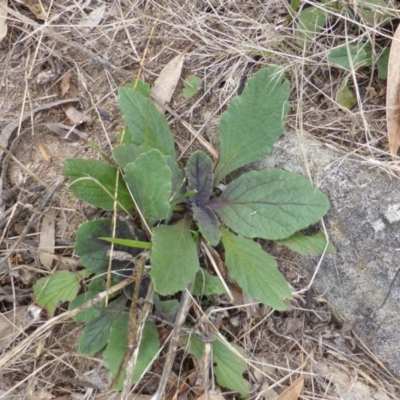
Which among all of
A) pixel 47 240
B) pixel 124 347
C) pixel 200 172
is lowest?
pixel 124 347

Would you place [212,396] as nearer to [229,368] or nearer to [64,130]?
[229,368]

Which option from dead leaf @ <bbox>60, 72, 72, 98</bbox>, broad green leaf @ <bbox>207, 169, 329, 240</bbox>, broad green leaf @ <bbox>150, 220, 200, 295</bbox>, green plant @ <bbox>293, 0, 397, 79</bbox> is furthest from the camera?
dead leaf @ <bbox>60, 72, 72, 98</bbox>

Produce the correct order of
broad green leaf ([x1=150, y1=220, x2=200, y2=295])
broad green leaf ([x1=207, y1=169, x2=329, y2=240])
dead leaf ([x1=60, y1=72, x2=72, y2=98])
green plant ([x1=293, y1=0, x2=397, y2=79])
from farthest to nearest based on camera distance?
dead leaf ([x1=60, y1=72, x2=72, y2=98]) < green plant ([x1=293, y1=0, x2=397, y2=79]) < broad green leaf ([x1=207, y1=169, x2=329, y2=240]) < broad green leaf ([x1=150, y1=220, x2=200, y2=295])

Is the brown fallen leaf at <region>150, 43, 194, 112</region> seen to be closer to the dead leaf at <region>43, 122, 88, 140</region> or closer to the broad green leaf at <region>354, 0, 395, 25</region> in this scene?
the dead leaf at <region>43, 122, 88, 140</region>

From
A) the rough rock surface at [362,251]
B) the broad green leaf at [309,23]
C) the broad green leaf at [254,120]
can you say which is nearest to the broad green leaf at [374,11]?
the broad green leaf at [309,23]

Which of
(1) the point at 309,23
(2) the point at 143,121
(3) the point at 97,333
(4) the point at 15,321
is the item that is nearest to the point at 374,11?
(1) the point at 309,23

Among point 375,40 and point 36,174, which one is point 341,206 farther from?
point 36,174

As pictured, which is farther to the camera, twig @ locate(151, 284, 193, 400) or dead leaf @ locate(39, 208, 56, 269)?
dead leaf @ locate(39, 208, 56, 269)

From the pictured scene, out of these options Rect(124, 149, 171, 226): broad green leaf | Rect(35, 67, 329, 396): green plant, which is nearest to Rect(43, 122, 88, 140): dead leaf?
Rect(35, 67, 329, 396): green plant
